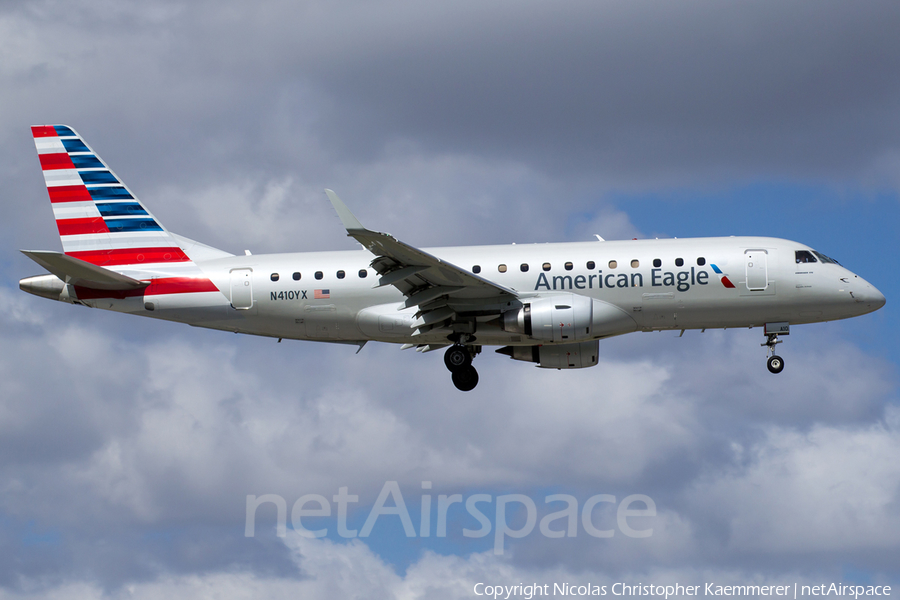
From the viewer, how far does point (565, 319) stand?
35312 millimetres

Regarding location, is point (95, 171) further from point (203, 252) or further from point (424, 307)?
point (424, 307)

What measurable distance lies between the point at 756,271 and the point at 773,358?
3352 millimetres

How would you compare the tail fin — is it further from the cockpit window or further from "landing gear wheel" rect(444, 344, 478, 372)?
the cockpit window

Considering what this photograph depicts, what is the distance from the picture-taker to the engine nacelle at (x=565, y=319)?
3538 centimetres

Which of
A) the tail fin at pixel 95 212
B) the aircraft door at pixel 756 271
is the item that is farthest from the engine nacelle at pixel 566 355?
the tail fin at pixel 95 212

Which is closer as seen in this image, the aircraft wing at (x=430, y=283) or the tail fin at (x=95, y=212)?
the aircraft wing at (x=430, y=283)

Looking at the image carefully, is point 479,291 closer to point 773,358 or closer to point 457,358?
point 457,358

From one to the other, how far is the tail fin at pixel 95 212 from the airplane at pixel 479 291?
12cm

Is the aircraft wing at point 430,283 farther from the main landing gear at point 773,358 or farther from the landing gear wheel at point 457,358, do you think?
the main landing gear at point 773,358

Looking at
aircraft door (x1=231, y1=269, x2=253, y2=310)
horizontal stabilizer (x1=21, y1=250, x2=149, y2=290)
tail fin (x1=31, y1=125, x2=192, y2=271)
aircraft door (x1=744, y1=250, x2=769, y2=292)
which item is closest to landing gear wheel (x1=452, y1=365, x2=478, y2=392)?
aircraft door (x1=231, y1=269, x2=253, y2=310)

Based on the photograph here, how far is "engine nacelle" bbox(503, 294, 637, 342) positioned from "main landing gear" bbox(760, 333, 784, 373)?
536cm

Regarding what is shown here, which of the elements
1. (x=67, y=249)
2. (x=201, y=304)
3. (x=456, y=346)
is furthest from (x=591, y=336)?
(x=67, y=249)

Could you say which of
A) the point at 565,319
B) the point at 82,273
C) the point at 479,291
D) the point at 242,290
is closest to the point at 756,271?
the point at 565,319

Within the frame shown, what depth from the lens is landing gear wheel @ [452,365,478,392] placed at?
38406mm
